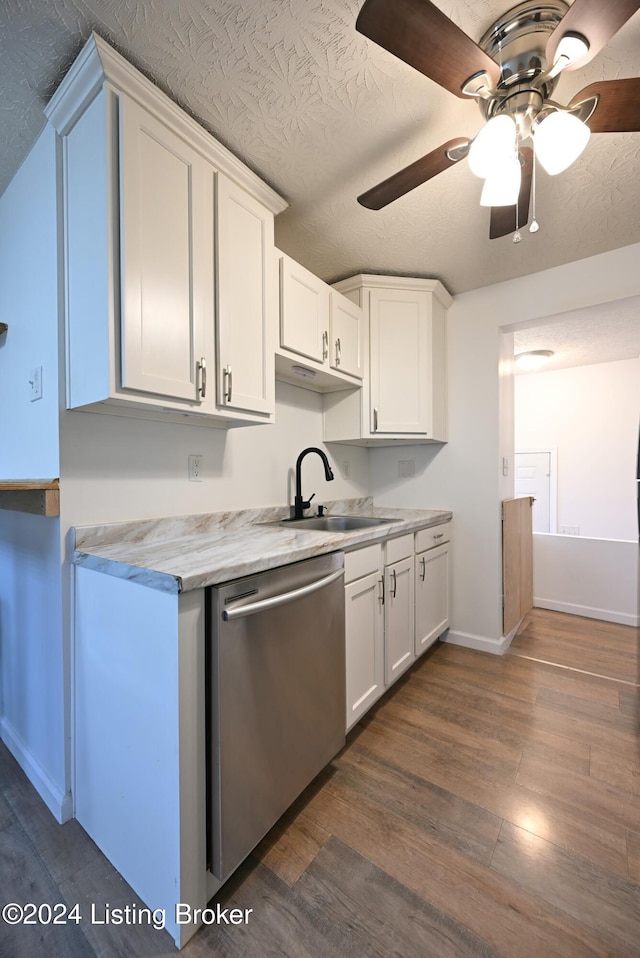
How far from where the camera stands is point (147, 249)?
1.22 metres

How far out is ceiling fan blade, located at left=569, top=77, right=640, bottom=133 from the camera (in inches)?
39.4

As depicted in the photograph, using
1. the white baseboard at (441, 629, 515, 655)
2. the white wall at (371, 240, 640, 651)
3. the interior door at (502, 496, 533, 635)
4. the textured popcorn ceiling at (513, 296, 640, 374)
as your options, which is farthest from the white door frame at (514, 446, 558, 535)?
the white baseboard at (441, 629, 515, 655)

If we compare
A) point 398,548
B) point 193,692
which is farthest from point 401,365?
point 193,692

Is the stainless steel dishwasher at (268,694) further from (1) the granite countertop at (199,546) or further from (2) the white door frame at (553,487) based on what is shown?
(2) the white door frame at (553,487)

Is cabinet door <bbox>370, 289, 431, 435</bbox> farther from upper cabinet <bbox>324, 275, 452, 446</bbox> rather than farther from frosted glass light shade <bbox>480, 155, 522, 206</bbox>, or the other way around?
frosted glass light shade <bbox>480, 155, 522, 206</bbox>

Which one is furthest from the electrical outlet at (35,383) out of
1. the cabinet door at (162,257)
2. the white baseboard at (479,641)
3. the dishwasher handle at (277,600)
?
the white baseboard at (479,641)

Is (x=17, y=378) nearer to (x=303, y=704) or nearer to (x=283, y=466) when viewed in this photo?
(x=283, y=466)

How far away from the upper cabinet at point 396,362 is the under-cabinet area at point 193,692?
1.12 metres

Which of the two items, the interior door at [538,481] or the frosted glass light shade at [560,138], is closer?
the frosted glass light shade at [560,138]

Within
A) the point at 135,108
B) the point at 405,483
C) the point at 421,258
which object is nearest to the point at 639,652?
the point at 405,483

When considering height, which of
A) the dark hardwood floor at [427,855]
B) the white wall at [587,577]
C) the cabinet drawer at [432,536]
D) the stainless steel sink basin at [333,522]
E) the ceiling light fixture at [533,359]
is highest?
the ceiling light fixture at [533,359]

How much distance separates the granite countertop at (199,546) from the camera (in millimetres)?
1000

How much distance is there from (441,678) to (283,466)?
149 cm

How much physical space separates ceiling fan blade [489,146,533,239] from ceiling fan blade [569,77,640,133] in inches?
7.7
